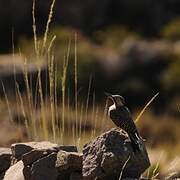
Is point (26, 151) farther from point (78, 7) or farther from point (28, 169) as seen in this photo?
point (78, 7)

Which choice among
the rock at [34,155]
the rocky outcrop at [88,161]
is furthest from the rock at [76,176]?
the rock at [34,155]

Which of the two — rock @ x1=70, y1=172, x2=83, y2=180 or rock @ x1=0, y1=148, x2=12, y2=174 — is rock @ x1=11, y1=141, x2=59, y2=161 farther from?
rock @ x1=70, y1=172, x2=83, y2=180

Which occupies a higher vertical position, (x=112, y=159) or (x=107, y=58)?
(x=112, y=159)

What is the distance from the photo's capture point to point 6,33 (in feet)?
111

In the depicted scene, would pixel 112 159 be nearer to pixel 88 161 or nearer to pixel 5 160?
pixel 88 161

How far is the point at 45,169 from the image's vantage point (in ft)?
18.7

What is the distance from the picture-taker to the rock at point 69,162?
554 centimetres

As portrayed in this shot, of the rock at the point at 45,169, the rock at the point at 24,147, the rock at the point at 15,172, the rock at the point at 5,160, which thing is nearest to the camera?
the rock at the point at 45,169

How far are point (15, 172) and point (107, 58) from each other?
21.0 meters

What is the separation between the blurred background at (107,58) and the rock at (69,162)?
652cm

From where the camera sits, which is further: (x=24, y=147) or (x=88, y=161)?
(x=24, y=147)

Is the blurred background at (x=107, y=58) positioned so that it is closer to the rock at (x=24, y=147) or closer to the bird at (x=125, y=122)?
the rock at (x=24, y=147)

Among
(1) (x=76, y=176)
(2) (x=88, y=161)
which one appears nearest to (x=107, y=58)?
(1) (x=76, y=176)

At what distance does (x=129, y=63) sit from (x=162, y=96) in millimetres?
2231
